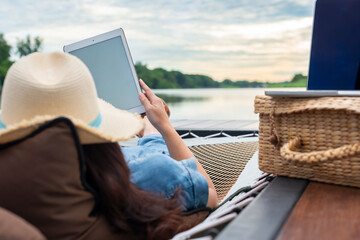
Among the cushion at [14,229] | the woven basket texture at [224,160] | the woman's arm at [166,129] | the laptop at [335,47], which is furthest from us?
the woven basket texture at [224,160]

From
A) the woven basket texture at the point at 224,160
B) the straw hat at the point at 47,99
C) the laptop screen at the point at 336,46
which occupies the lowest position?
the woven basket texture at the point at 224,160

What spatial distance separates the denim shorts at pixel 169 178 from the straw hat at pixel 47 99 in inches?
8.5

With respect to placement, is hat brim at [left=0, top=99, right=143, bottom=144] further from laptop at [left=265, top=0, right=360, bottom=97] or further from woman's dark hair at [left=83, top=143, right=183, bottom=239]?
laptop at [left=265, top=0, right=360, bottom=97]

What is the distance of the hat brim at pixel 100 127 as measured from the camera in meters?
0.64

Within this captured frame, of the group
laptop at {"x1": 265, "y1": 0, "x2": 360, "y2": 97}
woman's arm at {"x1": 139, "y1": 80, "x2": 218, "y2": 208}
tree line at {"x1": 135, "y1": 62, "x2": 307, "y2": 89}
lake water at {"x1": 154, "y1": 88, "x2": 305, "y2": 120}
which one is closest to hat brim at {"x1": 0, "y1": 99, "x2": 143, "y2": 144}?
woman's arm at {"x1": 139, "y1": 80, "x2": 218, "y2": 208}

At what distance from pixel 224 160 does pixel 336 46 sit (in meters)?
1.05

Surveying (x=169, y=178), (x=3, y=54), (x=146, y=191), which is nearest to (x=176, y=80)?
(x=169, y=178)

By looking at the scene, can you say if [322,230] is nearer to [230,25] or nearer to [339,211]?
[339,211]

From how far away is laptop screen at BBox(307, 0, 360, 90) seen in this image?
105 centimetres

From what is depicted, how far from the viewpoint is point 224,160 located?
1998mm

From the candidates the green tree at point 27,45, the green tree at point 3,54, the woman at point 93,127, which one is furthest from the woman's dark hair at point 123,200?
the green tree at point 3,54

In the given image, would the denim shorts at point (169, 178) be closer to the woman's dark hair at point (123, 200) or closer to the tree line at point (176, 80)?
the woman's dark hair at point (123, 200)

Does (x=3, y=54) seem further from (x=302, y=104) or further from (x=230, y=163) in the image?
(x=302, y=104)

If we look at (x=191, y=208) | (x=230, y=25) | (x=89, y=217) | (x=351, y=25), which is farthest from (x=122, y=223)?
(x=230, y=25)
